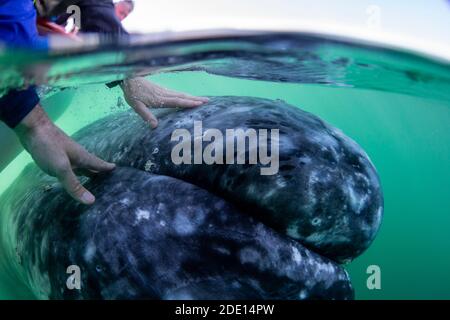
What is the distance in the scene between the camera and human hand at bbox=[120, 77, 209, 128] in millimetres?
4410

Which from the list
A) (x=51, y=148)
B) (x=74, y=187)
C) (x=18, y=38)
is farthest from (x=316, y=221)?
(x=18, y=38)

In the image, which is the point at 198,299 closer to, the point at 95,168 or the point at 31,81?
the point at 95,168

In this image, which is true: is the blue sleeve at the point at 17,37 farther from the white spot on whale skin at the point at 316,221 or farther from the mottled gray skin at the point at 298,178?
the white spot on whale skin at the point at 316,221

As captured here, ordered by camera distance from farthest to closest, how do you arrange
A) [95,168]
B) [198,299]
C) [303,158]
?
[95,168], [303,158], [198,299]

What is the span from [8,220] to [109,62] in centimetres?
263

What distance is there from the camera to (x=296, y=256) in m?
2.95

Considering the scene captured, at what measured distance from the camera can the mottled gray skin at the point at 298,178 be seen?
120 inches

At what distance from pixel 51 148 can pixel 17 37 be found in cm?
99

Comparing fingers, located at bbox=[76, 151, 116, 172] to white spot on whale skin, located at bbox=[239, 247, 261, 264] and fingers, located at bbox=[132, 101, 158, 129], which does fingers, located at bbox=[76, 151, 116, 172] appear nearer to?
fingers, located at bbox=[132, 101, 158, 129]

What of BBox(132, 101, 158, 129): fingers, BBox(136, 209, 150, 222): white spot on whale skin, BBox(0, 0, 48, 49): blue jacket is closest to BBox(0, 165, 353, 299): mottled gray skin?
BBox(136, 209, 150, 222): white spot on whale skin

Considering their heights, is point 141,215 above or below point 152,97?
below

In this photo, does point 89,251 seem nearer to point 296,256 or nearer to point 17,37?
point 296,256
